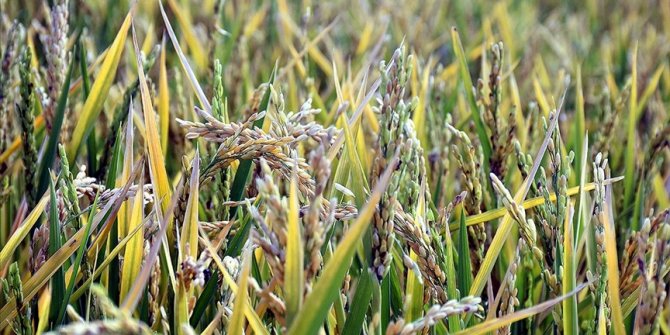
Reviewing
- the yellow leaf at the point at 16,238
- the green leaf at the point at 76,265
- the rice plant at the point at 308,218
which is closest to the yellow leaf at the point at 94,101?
the rice plant at the point at 308,218

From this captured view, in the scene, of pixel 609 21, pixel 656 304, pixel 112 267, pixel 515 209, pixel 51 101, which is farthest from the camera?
pixel 609 21

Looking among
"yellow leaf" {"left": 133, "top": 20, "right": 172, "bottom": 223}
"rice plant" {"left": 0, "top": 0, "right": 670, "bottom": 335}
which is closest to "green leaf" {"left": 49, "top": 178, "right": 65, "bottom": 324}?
"rice plant" {"left": 0, "top": 0, "right": 670, "bottom": 335}

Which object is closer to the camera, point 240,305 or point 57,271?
point 240,305

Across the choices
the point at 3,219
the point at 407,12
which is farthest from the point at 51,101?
the point at 407,12

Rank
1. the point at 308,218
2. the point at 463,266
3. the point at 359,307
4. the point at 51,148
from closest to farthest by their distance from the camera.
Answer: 1. the point at 308,218
2. the point at 359,307
3. the point at 463,266
4. the point at 51,148

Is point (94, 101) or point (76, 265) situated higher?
point (94, 101)

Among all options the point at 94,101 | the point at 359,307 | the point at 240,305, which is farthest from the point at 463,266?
the point at 94,101

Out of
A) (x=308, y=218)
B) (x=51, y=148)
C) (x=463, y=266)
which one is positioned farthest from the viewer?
(x=51, y=148)

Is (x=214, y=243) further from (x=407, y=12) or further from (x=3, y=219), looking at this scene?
(x=407, y=12)

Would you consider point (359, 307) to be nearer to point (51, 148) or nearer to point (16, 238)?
point (16, 238)

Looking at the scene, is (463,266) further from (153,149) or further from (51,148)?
(51,148)

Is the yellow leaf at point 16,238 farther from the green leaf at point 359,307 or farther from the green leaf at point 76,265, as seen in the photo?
the green leaf at point 359,307
